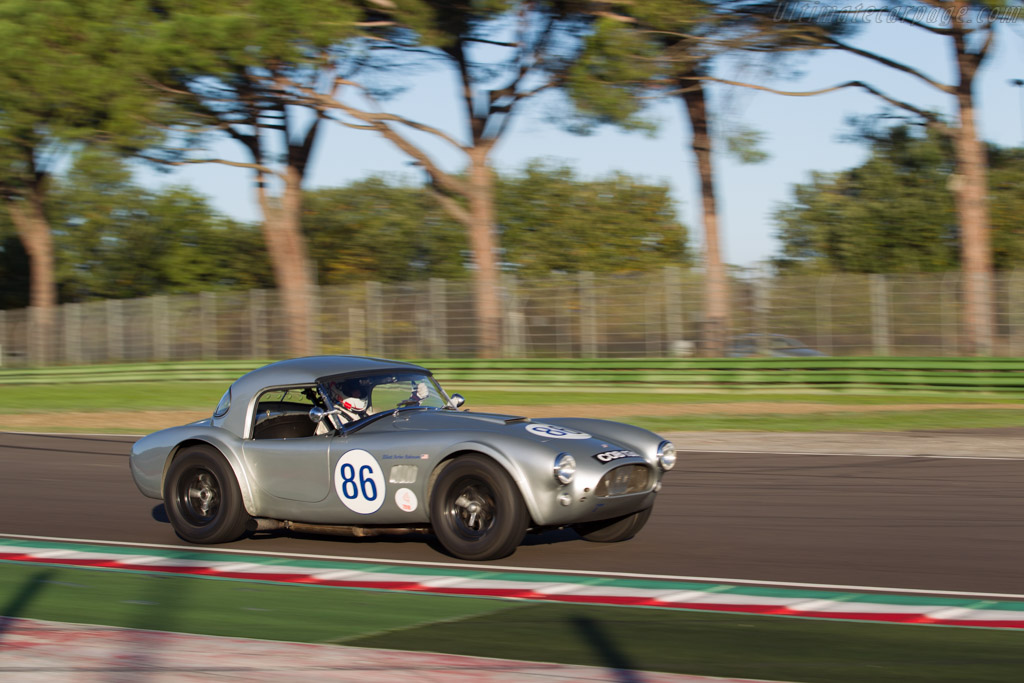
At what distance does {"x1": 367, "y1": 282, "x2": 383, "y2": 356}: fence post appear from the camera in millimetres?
29031

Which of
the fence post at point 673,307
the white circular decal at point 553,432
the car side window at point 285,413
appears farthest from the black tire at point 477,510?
the fence post at point 673,307

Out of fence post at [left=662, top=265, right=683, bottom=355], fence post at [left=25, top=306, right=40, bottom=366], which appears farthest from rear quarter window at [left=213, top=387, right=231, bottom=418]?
fence post at [left=25, top=306, right=40, bottom=366]

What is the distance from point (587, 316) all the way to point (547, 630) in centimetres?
2076

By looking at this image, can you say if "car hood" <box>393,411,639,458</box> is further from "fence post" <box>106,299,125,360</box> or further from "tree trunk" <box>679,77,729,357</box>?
"fence post" <box>106,299,125,360</box>

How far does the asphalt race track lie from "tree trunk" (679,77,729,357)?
1210cm

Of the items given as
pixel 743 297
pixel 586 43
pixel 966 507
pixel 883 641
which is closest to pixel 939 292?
pixel 743 297

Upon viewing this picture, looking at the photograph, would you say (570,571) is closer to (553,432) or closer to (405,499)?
(553,432)

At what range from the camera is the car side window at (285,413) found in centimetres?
759

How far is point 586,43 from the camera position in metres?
23.2

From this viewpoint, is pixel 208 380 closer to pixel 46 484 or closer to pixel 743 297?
pixel 743 297

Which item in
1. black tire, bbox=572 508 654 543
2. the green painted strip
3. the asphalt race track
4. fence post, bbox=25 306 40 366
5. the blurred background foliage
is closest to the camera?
the green painted strip

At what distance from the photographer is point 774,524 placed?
7934mm

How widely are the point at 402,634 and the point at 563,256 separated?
154ft

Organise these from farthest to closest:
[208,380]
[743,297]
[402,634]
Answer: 1. [208,380]
2. [743,297]
3. [402,634]
